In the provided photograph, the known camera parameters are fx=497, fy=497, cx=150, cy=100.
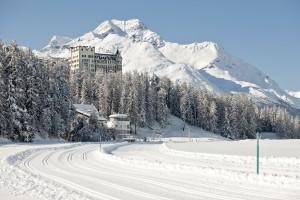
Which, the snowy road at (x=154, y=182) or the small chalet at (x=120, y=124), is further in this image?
the small chalet at (x=120, y=124)

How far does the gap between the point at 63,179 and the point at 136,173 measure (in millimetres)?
4178

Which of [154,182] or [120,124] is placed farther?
[120,124]

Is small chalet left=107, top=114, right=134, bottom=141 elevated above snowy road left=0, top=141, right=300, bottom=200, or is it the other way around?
small chalet left=107, top=114, right=134, bottom=141

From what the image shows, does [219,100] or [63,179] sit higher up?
[219,100]

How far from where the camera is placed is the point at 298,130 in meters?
194

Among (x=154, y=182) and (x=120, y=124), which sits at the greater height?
(x=120, y=124)

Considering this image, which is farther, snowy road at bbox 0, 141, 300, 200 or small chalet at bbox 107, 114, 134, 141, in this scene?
small chalet at bbox 107, 114, 134, 141

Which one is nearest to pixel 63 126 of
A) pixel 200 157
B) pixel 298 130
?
pixel 200 157

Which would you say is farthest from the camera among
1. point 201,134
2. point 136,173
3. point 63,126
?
point 201,134

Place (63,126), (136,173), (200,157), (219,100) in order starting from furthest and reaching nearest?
(219,100), (63,126), (200,157), (136,173)

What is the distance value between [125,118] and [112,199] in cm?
10708

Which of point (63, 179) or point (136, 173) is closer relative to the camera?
point (63, 179)

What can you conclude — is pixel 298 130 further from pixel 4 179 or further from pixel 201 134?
pixel 4 179

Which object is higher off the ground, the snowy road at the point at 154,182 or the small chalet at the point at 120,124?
the small chalet at the point at 120,124
